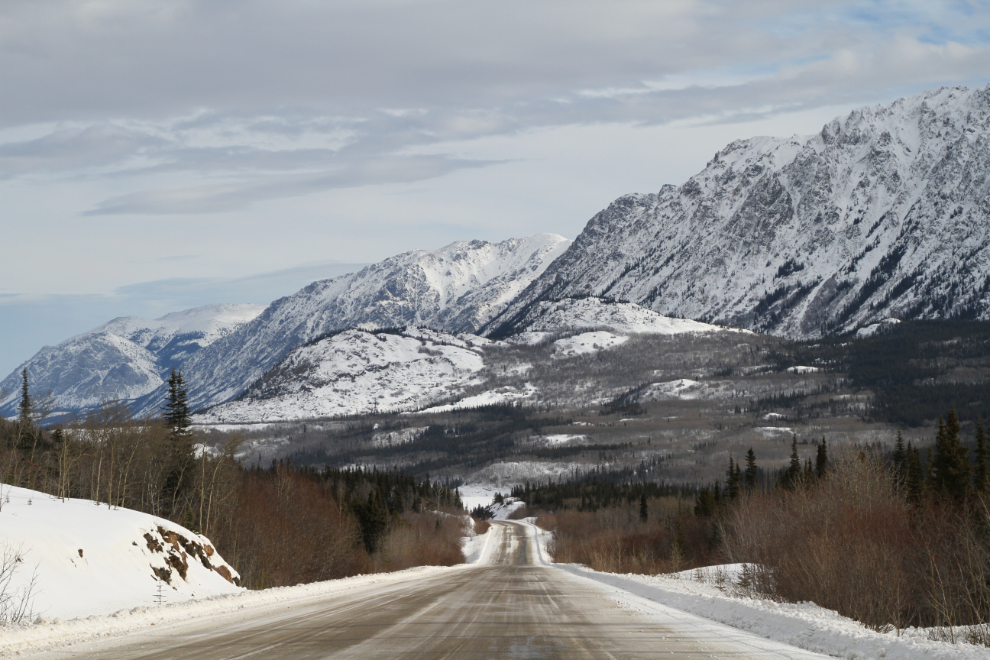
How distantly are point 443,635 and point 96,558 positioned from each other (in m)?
17.5

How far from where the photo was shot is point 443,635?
83.6 ft

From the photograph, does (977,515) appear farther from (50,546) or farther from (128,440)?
(128,440)

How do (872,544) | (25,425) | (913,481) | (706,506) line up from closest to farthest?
(872,544) → (913,481) → (25,425) → (706,506)

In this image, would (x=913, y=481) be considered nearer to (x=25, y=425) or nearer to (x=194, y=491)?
(x=194, y=491)

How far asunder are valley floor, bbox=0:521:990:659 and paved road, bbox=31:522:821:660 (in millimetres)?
32

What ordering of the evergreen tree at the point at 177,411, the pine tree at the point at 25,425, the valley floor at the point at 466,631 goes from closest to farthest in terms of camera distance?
the valley floor at the point at 466,631 → the evergreen tree at the point at 177,411 → the pine tree at the point at 25,425

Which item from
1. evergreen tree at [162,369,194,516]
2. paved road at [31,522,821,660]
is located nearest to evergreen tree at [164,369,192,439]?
evergreen tree at [162,369,194,516]

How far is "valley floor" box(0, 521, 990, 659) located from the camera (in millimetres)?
21828

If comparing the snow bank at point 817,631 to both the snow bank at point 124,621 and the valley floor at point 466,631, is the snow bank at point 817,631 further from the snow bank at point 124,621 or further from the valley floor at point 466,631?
the snow bank at point 124,621

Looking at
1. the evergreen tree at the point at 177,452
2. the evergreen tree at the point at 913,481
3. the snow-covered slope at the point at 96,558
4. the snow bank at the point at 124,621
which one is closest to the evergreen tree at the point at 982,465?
the evergreen tree at the point at 913,481

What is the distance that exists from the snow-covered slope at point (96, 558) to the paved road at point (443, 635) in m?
5.23

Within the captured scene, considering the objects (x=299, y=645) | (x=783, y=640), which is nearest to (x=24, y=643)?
(x=299, y=645)

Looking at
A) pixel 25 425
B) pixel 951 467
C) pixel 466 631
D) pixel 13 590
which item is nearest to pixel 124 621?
pixel 13 590

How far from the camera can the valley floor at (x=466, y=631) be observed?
2183 centimetres
